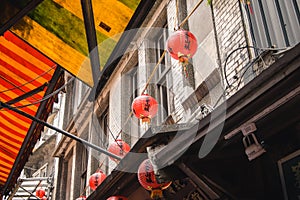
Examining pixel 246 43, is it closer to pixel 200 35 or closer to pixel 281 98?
pixel 200 35

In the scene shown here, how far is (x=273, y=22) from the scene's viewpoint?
21.2 feet

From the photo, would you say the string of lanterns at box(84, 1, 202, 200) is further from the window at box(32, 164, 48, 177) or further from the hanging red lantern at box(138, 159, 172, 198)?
the window at box(32, 164, 48, 177)

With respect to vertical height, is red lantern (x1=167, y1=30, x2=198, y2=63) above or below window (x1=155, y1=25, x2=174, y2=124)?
below

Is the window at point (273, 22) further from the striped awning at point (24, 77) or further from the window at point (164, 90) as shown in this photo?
the window at point (164, 90)

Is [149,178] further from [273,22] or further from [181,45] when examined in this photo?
[273,22]

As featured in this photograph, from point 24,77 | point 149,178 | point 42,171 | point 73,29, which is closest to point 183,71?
point 24,77

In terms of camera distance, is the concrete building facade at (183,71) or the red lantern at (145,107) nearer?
the concrete building facade at (183,71)

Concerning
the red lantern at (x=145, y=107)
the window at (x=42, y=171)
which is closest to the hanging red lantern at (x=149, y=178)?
the red lantern at (x=145, y=107)

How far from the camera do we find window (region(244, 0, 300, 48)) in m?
6.01

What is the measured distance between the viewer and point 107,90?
15.5 m

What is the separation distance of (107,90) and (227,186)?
1048cm

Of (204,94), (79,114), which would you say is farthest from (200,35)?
(79,114)

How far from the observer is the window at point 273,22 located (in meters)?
6.01


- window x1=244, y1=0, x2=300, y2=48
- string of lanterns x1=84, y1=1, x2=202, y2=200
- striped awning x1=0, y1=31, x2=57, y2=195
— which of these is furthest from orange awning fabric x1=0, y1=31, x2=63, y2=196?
window x1=244, y1=0, x2=300, y2=48
